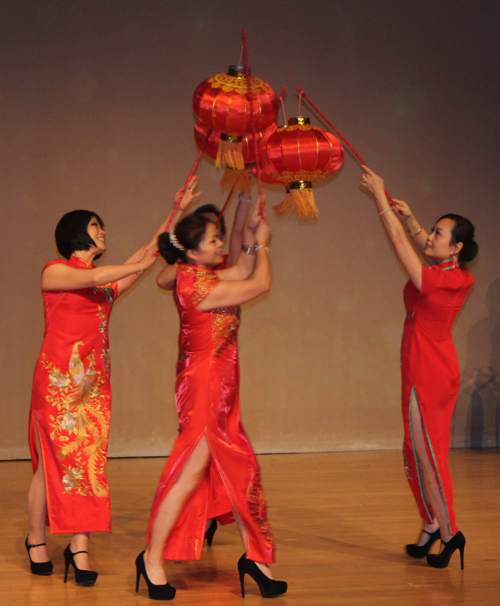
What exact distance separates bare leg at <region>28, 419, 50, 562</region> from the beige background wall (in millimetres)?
2436

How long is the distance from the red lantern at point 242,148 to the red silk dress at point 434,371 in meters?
0.80

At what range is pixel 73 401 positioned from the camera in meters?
2.61

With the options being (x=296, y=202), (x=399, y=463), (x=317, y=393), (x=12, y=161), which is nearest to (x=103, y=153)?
(x=12, y=161)

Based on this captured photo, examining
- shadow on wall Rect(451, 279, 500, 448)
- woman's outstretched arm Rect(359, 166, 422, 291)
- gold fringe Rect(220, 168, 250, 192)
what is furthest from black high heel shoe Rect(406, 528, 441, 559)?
shadow on wall Rect(451, 279, 500, 448)

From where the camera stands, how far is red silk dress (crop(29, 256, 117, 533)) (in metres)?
2.57

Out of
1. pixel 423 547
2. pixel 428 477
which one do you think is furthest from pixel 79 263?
pixel 423 547

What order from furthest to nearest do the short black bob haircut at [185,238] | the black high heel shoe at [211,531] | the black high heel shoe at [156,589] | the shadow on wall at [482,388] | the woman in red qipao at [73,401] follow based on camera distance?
the shadow on wall at [482,388]
the black high heel shoe at [211,531]
the woman in red qipao at [73,401]
the short black bob haircut at [185,238]
the black high heel shoe at [156,589]

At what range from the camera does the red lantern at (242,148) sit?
Result: 2703 mm

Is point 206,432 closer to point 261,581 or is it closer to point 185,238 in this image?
point 261,581

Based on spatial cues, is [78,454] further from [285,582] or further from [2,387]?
[2,387]

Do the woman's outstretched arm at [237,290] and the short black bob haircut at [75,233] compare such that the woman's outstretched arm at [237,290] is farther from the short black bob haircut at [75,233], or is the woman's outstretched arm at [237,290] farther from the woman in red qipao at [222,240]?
the short black bob haircut at [75,233]

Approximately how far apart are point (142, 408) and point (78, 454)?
8.30 ft

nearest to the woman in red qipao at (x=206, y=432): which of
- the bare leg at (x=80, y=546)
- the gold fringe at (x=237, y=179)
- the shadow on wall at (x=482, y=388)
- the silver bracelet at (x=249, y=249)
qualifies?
the silver bracelet at (x=249, y=249)

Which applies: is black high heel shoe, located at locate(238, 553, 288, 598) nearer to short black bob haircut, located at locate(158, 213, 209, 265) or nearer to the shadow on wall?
short black bob haircut, located at locate(158, 213, 209, 265)
